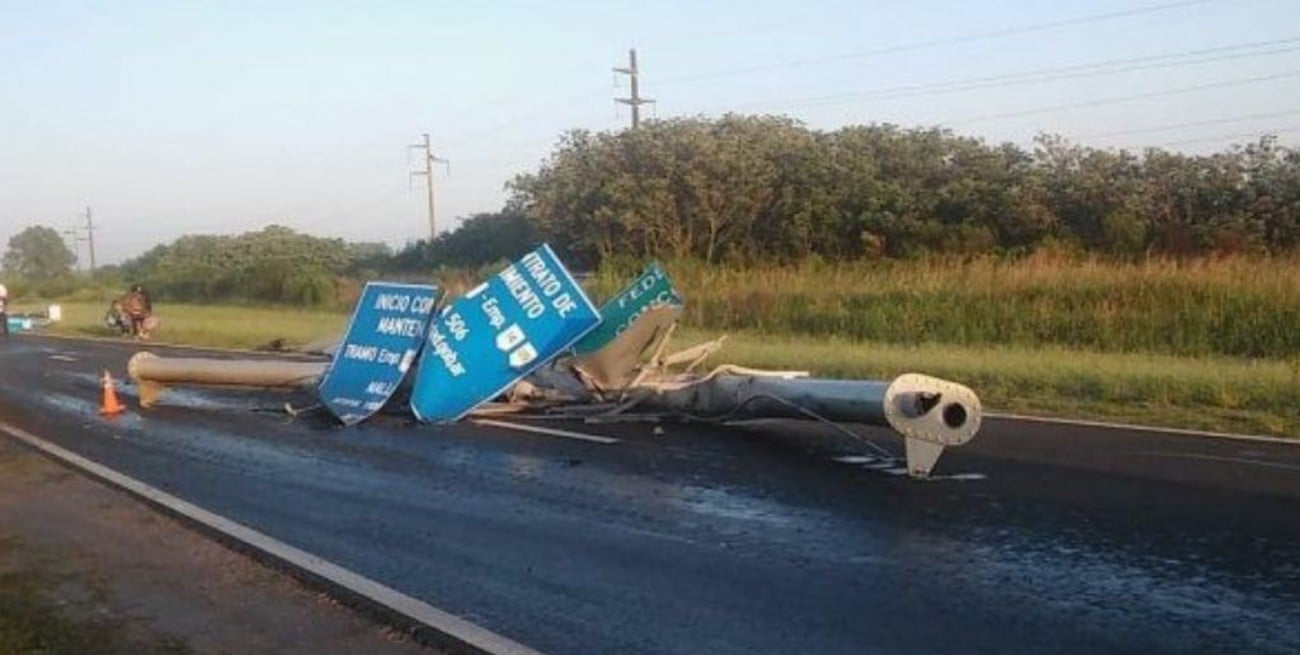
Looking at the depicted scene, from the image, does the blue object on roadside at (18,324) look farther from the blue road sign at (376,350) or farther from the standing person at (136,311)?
the blue road sign at (376,350)

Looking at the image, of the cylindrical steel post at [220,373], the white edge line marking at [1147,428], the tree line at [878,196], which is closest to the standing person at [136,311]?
the tree line at [878,196]

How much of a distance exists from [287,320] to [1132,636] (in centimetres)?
3991

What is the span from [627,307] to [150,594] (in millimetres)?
7752

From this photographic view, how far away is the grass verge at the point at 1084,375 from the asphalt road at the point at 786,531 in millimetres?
1970

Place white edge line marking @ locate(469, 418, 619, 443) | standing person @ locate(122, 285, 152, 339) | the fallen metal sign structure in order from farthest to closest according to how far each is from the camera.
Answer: standing person @ locate(122, 285, 152, 339) → the fallen metal sign structure → white edge line marking @ locate(469, 418, 619, 443)

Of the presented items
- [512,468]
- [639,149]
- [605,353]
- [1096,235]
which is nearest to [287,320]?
[639,149]

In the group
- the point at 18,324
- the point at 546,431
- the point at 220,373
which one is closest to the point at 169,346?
the point at 220,373

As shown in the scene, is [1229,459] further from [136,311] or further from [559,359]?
[136,311]

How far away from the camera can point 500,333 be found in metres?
13.9

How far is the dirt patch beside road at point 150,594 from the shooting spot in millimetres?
6250

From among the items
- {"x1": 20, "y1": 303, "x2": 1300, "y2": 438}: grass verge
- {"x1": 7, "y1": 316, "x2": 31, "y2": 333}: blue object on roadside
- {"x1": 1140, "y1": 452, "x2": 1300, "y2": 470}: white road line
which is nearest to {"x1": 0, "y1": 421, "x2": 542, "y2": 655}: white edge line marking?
{"x1": 1140, "y1": 452, "x2": 1300, "y2": 470}: white road line

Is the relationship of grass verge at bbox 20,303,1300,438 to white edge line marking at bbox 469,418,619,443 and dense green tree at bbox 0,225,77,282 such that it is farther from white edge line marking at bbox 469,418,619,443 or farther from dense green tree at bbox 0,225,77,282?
dense green tree at bbox 0,225,77,282

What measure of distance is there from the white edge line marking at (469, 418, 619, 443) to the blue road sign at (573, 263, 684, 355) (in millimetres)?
1101

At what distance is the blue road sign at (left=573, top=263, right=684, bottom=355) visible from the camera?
557 inches
